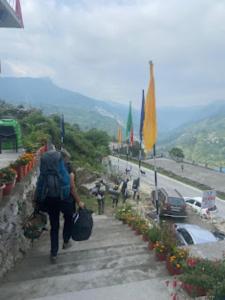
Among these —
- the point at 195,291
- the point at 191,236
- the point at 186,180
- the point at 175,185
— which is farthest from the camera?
the point at 186,180

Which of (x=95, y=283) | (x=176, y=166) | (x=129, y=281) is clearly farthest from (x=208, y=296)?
(x=176, y=166)

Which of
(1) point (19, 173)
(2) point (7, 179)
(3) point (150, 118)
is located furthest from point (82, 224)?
(3) point (150, 118)

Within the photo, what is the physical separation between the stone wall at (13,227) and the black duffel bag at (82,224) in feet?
3.87

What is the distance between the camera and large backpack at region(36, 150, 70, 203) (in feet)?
19.1

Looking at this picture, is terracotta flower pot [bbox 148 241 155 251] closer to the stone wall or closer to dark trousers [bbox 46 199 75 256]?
dark trousers [bbox 46 199 75 256]

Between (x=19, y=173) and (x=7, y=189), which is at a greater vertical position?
(x=19, y=173)

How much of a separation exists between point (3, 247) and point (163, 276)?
2.68m

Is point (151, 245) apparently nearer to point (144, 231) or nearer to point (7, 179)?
point (144, 231)

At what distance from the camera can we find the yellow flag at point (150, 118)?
11.9 metres

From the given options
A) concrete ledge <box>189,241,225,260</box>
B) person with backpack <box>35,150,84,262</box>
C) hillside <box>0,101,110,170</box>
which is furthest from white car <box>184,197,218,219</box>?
person with backpack <box>35,150,84,262</box>

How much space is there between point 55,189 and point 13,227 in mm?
1679

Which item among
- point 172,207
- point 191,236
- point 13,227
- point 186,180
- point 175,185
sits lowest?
point 175,185

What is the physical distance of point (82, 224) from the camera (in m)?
6.23

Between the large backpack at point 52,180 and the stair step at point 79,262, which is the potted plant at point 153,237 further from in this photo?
the large backpack at point 52,180
